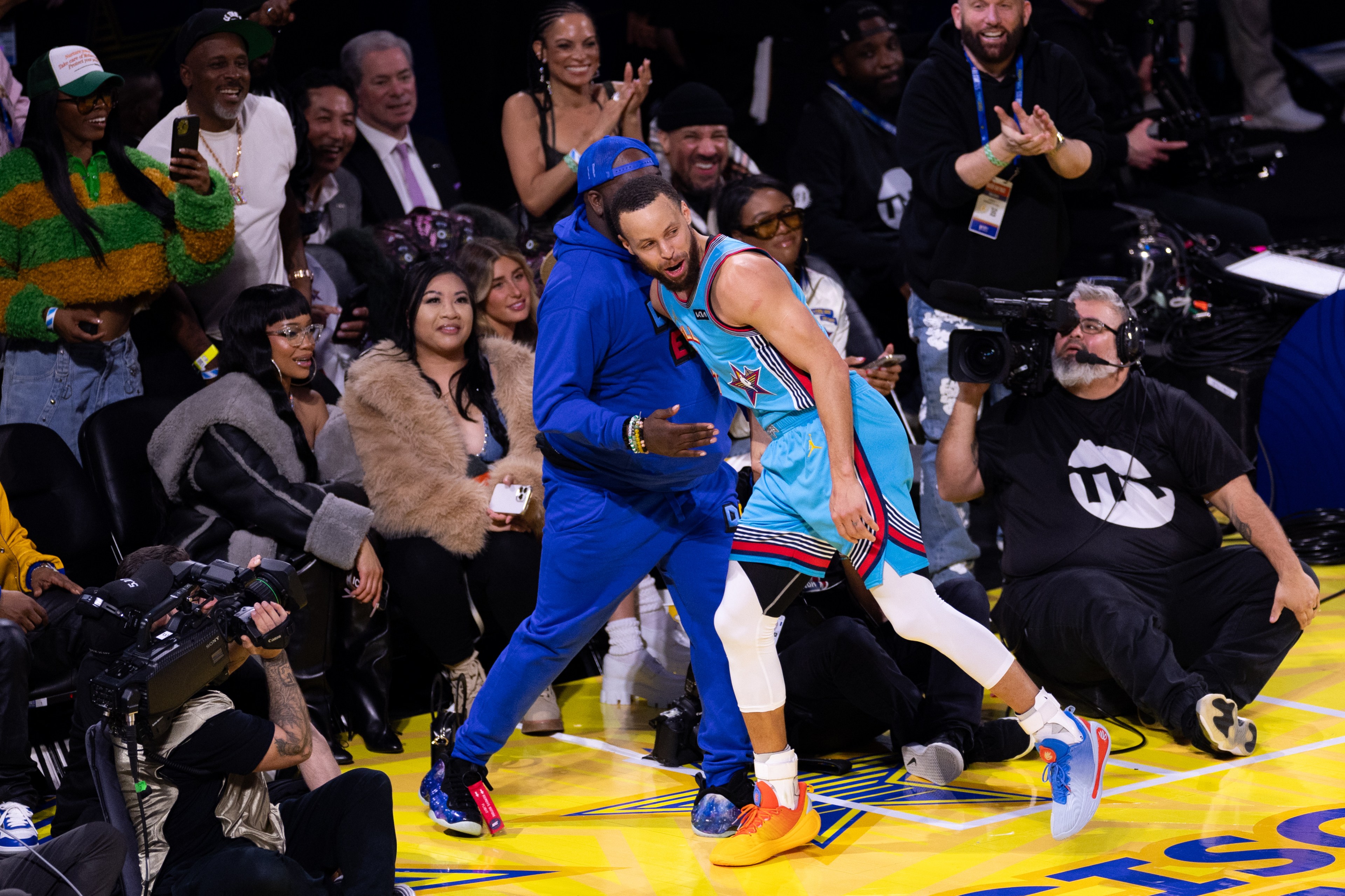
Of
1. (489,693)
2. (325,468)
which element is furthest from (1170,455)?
(325,468)

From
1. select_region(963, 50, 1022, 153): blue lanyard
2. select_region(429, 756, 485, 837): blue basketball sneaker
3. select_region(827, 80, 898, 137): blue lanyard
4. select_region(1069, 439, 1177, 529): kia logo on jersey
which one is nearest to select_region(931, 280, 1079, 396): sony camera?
select_region(1069, 439, 1177, 529): kia logo on jersey

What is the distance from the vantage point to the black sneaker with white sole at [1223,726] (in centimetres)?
392

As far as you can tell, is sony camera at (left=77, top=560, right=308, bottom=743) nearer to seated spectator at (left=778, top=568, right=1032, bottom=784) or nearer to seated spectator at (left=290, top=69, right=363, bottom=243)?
seated spectator at (left=778, top=568, right=1032, bottom=784)

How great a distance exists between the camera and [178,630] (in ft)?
9.64

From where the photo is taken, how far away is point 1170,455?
436 cm

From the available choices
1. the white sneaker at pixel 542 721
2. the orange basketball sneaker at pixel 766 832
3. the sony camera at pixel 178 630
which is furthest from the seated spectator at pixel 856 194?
the sony camera at pixel 178 630

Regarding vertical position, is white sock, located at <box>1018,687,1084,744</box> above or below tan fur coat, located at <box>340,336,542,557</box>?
below

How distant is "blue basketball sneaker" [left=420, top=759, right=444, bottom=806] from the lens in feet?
12.5

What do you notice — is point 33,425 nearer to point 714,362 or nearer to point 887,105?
point 714,362

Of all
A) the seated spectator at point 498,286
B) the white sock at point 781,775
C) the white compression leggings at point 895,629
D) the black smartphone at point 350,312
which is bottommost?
the white sock at point 781,775

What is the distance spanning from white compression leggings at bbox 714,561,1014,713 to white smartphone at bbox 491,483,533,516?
4.39 feet

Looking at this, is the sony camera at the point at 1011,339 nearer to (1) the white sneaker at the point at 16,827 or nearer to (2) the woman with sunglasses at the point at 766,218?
(2) the woman with sunglasses at the point at 766,218

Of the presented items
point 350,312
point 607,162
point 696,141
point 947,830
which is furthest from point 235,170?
point 947,830

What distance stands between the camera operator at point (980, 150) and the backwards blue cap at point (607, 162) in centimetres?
162
